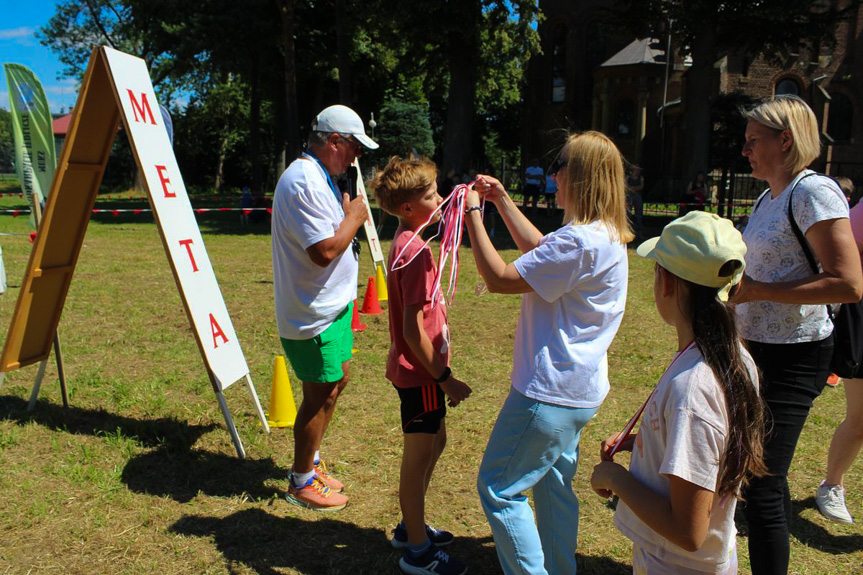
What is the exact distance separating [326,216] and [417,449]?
1.20 metres

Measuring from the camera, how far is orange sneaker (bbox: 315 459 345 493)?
12.5 ft

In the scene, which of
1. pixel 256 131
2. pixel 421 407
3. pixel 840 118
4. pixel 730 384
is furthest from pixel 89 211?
pixel 840 118

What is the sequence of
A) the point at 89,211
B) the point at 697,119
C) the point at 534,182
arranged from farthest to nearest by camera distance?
1. the point at 697,119
2. the point at 534,182
3. the point at 89,211

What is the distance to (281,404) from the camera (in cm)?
481

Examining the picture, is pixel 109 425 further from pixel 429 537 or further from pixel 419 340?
pixel 419 340

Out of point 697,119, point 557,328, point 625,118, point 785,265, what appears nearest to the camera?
point 557,328

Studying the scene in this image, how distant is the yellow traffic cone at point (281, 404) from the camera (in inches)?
188

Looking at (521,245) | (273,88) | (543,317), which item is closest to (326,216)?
(521,245)

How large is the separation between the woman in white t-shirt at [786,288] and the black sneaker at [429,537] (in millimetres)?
1363

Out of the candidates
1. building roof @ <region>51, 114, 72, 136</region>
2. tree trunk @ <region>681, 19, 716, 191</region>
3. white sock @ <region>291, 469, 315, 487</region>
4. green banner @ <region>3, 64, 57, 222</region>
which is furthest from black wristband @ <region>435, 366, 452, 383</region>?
building roof @ <region>51, 114, 72, 136</region>

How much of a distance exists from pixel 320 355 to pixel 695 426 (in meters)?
2.15

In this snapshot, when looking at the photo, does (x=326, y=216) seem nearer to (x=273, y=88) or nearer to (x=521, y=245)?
(x=521, y=245)

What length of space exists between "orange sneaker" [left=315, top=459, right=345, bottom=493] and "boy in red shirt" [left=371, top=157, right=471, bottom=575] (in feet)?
2.92

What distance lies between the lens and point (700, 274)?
1737 millimetres
